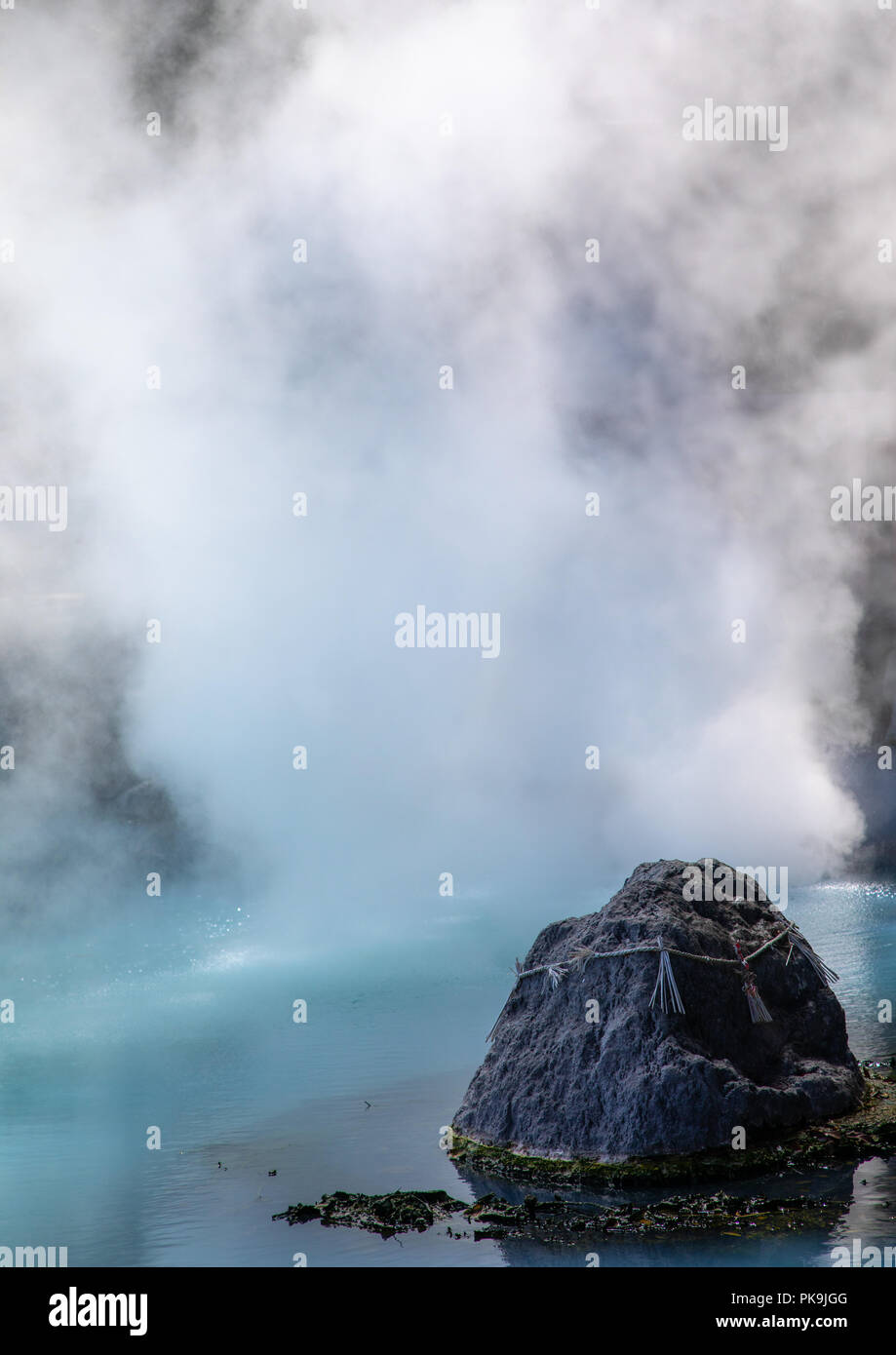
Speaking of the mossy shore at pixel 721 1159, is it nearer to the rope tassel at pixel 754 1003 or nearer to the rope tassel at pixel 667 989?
the rope tassel at pixel 754 1003

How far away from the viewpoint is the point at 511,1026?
11820mm

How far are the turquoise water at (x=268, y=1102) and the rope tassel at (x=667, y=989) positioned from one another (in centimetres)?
162

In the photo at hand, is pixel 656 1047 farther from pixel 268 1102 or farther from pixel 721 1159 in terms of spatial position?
pixel 268 1102

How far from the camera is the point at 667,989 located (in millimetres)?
10781

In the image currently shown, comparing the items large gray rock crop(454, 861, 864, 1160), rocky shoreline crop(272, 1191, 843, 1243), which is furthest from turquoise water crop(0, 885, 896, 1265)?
large gray rock crop(454, 861, 864, 1160)

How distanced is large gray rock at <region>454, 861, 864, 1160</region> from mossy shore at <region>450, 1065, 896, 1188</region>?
0.40ft

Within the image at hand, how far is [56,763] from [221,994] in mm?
22156

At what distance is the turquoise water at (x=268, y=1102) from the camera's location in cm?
891

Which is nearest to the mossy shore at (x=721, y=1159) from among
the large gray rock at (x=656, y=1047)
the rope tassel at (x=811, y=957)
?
the large gray rock at (x=656, y=1047)

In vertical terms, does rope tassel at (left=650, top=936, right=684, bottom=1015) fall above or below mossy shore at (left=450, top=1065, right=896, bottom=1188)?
above

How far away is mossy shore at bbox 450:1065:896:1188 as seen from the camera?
9828 mm

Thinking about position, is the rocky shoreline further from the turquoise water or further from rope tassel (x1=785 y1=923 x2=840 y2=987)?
rope tassel (x1=785 y1=923 x2=840 y2=987)

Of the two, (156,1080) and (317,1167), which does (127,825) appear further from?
(317,1167)
